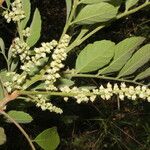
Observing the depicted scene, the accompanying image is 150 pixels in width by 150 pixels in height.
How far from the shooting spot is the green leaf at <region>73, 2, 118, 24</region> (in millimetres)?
778

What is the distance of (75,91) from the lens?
0.80 meters

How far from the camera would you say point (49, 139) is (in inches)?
33.2

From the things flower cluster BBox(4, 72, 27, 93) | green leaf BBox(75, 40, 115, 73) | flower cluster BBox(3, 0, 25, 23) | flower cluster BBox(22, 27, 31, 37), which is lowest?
flower cluster BBox(4, 72, 27, 93)

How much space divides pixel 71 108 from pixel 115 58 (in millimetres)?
692

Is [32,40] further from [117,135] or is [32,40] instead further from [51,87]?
[117,135]

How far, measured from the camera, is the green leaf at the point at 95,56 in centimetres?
83

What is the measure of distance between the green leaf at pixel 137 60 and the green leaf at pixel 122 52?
0.06 feet

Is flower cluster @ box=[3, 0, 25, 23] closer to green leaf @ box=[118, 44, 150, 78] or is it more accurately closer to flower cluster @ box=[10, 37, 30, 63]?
flower cluster @ box=[10, 37, 30, 63]

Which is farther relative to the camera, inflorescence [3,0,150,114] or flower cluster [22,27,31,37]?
flower cluster [22,27,31,37]

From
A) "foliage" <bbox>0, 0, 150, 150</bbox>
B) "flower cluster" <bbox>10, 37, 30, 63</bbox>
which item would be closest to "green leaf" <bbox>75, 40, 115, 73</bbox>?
"foliage" <bbox>0, 0, 150, 150</bbox>

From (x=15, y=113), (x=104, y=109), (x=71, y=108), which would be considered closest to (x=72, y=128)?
(x=104, y=109)

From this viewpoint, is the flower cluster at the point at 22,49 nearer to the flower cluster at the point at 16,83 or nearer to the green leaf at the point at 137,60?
the flower cluster at the point at 16,83

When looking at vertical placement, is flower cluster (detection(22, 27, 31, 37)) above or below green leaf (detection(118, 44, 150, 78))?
above

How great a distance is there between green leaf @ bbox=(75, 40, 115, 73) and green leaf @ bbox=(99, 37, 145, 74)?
1.6 inches
